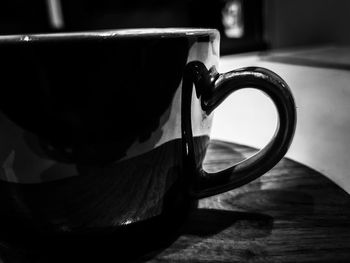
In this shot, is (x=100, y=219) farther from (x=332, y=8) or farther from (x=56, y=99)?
(x=332, y=8)

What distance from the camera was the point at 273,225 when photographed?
242mm

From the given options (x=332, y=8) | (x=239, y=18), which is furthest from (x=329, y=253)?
(x=239, y=18)

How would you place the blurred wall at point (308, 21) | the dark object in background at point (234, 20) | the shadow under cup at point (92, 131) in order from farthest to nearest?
the dark object in background at point (234, 20)
the blurred wall at point (308, 21)
the shadow under cup at point (92, 131)

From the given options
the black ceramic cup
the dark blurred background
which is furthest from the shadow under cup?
the dark blurred background

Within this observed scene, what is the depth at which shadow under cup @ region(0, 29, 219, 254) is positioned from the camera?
187mm

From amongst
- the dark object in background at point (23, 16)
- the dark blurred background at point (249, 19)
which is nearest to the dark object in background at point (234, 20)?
the dark blurred background at point (249, 19)

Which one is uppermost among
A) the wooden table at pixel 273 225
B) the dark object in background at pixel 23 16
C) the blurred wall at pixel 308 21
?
the dark object in background at pixel 23 16

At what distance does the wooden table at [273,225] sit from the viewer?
211mm

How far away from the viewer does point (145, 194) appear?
224 millimetres

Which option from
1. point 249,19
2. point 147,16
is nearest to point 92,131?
point 249,19

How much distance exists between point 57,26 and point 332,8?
4.67ft

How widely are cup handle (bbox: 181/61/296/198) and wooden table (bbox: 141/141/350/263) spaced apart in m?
0.02

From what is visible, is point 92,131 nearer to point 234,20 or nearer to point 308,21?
point 308,21

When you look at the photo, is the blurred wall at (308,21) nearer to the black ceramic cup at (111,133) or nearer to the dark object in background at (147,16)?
the dark object in background at (147,16)
